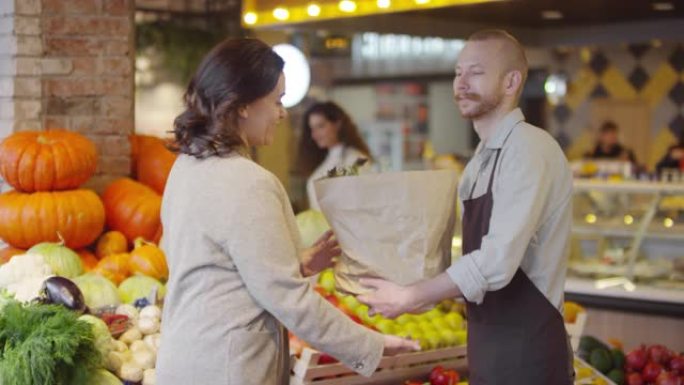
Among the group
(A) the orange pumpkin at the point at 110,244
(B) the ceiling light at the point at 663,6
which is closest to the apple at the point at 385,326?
(A) the orange pumpkin at the point at 110,244

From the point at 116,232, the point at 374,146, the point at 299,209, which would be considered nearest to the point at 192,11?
the point at 299,209

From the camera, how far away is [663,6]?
1102 cm

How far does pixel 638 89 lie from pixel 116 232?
10.4 meters

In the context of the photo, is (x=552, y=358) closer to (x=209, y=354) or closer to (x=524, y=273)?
(x=524, y=273)

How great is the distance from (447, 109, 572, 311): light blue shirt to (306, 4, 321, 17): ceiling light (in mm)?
5927

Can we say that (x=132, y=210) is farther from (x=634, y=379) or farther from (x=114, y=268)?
(x=634, y=379)

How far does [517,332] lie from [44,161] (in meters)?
2.42

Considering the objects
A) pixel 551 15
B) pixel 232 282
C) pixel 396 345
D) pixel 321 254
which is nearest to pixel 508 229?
pixel 396 345

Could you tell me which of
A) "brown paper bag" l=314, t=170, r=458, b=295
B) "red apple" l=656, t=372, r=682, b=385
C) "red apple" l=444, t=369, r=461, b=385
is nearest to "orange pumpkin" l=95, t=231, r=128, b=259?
"red apple" l=444, t=369, r=461, b=385

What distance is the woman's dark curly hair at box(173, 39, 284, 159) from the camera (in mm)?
2854

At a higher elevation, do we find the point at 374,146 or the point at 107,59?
the point at 107,59

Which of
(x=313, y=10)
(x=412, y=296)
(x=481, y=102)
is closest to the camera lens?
(x=412, y=296)

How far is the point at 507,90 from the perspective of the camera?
3381 millimetres

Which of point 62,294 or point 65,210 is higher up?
point 65,210
